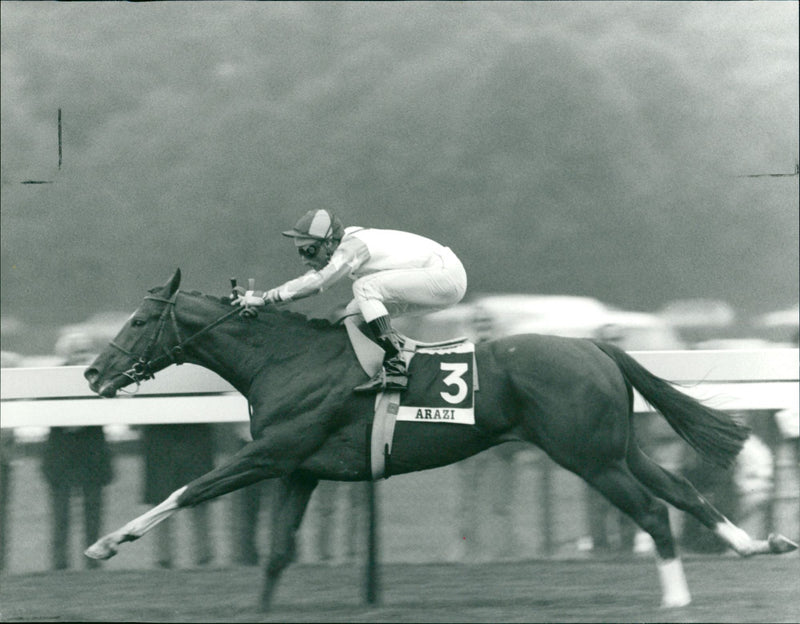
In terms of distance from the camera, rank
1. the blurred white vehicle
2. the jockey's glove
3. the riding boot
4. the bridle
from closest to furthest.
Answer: the riding boot
the jockey's glove
the bridle
the blurred white vehicle

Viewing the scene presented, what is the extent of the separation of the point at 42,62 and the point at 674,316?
12.4ft

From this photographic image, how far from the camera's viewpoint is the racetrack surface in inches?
238

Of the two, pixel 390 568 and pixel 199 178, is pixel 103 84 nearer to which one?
pixel 199 178

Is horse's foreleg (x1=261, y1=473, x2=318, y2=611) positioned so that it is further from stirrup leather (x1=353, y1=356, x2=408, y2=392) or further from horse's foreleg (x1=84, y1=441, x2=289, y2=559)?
stirrup leather (x1=353, y1=356, x2=408, y2=392)

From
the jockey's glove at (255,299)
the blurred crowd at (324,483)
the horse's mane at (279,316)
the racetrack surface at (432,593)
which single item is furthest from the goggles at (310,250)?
the racetrack surface at (432,593)

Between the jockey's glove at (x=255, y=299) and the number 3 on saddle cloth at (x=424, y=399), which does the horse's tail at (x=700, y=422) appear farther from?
the jockey's glove at (x=255, y=299)

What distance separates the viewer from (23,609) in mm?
6379

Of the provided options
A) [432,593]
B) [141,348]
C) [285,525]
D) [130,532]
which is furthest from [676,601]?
[141,348]

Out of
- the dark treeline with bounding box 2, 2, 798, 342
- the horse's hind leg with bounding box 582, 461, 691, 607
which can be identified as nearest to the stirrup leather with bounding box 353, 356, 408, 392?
the horse's hind leg with bounding box 582, 461, 691, 607

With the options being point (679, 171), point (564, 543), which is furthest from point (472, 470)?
point (679, 171)

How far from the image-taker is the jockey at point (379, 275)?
603cm

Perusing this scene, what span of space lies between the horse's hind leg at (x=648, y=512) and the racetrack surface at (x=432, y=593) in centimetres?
11

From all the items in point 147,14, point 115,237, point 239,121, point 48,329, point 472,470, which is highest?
point 147,14

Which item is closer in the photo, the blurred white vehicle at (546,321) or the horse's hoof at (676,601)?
the horse's hoof at (676,601)
